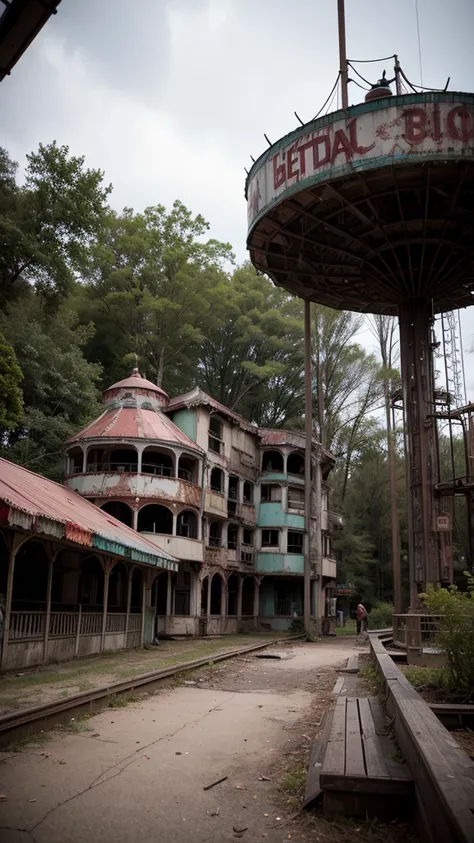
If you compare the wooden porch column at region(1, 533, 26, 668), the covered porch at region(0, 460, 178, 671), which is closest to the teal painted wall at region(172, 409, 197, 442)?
the covered porch at region(0, 460, 178, 671)

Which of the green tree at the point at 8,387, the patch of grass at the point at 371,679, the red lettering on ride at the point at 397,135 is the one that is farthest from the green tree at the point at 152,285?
the patch of grass at the point at 371,679

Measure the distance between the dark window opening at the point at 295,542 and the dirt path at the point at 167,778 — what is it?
1176 inches

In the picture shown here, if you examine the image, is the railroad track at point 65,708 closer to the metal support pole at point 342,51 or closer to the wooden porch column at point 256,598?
the metal support pole at point 342,51

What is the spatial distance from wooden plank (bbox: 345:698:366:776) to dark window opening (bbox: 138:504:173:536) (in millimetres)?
24338

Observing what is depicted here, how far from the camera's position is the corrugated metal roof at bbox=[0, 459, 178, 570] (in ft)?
42.6

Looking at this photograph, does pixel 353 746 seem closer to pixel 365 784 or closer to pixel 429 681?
pixel 365 784

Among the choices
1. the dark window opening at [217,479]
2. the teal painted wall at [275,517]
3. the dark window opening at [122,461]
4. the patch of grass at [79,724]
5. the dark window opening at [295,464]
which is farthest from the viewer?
the dark window opening at [295,464]

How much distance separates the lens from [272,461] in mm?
43062

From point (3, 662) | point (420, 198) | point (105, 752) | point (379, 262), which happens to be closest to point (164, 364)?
point (379, 262)

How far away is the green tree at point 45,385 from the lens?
101 feet

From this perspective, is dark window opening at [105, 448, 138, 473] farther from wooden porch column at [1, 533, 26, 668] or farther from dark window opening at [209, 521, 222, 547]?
wooden porch column at [1, 533, 26, 668]

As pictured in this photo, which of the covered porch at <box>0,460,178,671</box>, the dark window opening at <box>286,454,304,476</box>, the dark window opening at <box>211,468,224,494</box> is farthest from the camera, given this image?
the dark window opening at <box>286,454,304,476</box>

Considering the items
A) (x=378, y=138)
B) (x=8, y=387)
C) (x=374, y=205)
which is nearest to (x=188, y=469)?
(x=8, y=387)

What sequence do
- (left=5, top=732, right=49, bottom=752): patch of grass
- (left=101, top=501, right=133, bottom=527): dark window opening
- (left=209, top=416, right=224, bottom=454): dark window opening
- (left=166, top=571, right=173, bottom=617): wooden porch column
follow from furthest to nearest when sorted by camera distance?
(left=209, top=416, right=224, bottom=454): dark window opening → (left=101, top=501, right=133, bottom=527): dark window opening → (left=166, top=571, right=173, bottom=617): wooden porch column → (left=5, top=732, right=49, bottom=752): patch of grass
